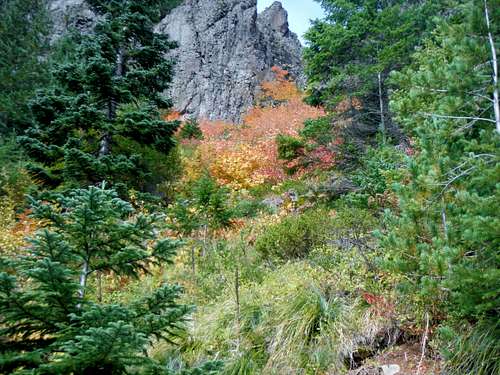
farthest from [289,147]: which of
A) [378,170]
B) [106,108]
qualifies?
[106,108]

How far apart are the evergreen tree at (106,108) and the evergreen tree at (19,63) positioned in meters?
4.82

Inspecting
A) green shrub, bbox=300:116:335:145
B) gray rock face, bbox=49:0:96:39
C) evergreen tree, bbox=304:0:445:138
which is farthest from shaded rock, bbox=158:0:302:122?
green shrub, bbox=300:116:335:145

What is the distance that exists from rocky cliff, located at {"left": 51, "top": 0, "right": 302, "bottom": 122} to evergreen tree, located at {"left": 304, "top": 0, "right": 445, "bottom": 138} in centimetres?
1273

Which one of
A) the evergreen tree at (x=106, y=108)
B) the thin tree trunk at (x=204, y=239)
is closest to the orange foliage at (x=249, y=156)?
the evergreen tree at (x=106, y=108)

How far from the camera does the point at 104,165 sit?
26.6ft

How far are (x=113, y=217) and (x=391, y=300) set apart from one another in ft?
10.5

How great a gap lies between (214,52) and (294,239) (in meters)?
20.9

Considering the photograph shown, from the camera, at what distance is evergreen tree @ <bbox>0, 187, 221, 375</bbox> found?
6.67 ft

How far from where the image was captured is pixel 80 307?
242cm

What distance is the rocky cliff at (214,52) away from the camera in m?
24.2

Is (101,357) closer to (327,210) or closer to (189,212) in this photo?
(189,212)

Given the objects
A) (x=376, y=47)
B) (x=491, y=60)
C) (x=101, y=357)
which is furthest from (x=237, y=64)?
(x=101, y=357)

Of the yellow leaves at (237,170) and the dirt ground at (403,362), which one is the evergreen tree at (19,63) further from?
the dirt ground at (403,362)

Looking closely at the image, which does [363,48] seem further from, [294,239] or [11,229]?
[11,229]
